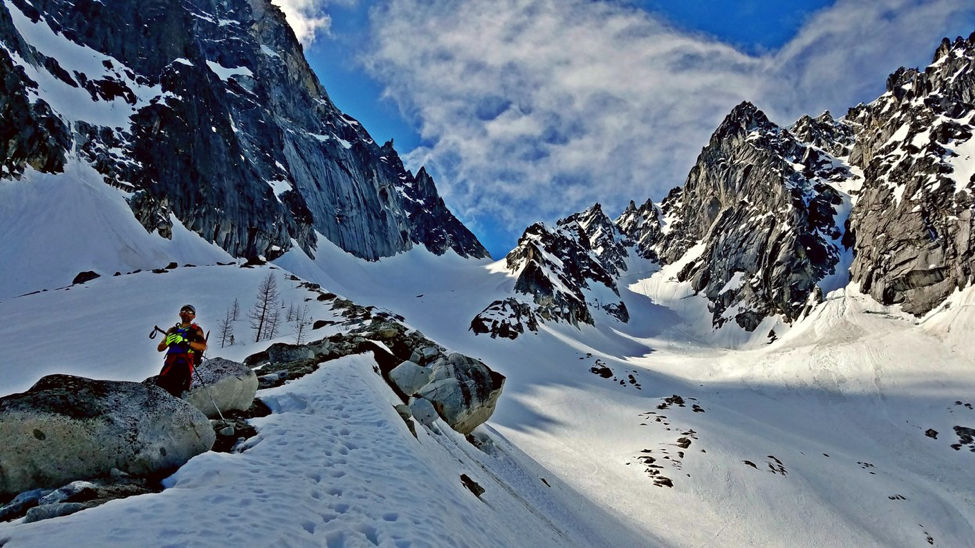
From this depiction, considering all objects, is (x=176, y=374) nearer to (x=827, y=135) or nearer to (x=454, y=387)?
(x=454, y=387)

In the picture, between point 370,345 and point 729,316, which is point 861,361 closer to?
point 729,316

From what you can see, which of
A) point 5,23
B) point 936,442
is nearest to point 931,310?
point 936,442

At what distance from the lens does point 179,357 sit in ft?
33.5

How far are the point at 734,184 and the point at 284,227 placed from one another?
151 metres

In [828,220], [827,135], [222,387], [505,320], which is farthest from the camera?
[827,135]

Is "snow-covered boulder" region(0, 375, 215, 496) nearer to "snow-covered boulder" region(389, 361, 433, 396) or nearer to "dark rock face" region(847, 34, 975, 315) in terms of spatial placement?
"snow-covered boulder" region(389, 361, 433, 396)

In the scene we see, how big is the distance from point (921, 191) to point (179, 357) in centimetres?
13732

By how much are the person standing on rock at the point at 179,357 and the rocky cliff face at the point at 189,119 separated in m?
89.8

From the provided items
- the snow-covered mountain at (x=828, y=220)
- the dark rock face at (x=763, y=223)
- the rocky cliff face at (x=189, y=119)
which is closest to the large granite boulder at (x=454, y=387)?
the snow-covered mountain at (x=828, y=220)

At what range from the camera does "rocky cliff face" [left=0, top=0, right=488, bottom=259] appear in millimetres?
86875

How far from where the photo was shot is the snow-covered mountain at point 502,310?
11.5 metres

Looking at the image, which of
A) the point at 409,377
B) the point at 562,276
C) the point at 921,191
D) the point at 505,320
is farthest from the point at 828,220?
the point at 409,377

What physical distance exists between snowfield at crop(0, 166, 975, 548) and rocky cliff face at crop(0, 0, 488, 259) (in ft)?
34.9

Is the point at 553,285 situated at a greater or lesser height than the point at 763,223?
lesser
